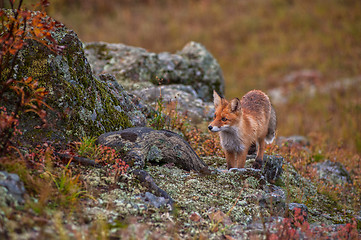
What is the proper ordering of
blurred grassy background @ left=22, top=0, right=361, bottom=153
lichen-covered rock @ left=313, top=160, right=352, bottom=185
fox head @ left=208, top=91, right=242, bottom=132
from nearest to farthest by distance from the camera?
1. fox head @ left=208, top=91, right=242, bottom=132
2. lichen-covered rock @ left=313, top=160, right=352, bottom=185
3. blurred grassy background @ left=22, top=0, right=361, bottom=153

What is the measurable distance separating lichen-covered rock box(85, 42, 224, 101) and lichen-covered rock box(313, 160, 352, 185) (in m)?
4.71

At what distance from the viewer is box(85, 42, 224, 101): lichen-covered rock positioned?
11.2m

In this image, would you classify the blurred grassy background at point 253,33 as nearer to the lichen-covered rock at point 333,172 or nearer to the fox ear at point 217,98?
the lichen-covered rock at point 333,172

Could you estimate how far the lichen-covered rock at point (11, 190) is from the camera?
143 inches

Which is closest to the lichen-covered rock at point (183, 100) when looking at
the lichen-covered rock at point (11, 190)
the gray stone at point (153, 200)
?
the gray stone at point (153, 200)

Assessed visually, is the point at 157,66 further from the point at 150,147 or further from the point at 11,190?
the point at 11,190

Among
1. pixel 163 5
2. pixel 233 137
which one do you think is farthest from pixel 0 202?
pixel 163 5

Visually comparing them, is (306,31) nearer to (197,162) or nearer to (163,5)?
(163,5)

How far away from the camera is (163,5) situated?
99.3ft

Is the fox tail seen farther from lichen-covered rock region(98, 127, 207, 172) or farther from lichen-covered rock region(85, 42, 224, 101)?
lichen-covered rock region(85, 42, 224, 101)

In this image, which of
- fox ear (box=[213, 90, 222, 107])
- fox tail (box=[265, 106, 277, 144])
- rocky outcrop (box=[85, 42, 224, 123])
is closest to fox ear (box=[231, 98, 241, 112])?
fox ear (box=[213, 90, 222, 107])

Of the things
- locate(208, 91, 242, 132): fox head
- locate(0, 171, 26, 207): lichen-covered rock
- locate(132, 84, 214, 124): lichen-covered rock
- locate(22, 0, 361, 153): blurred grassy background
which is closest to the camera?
locate(0, 171, 26, 207): lichen-covered rock

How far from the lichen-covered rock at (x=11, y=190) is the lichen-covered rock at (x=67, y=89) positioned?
1308mm

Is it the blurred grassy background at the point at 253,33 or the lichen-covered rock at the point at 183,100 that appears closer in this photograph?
the lichen-covered rock at the point at 183,100
